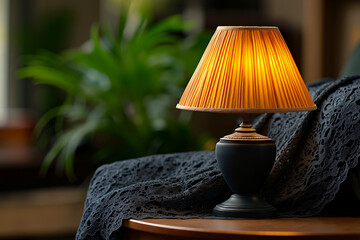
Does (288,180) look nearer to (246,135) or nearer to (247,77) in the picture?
(246,135)

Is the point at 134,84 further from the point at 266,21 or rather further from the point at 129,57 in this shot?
the point at 266,21

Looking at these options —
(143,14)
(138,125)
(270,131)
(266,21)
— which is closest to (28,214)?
(138,125)

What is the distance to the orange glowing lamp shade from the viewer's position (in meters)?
1.38

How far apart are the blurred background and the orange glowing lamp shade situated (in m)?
1.38

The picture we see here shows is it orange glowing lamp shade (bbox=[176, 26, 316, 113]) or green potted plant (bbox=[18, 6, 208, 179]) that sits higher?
orange glowing lamp shade (bbox=[176, 26, 316, 113])

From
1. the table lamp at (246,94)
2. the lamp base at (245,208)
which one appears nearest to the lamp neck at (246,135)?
the table lamp at (246,94)

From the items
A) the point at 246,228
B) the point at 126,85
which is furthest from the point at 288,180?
the point at 126,85

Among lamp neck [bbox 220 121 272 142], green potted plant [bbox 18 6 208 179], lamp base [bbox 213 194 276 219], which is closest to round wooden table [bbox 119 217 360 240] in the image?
lamp base [bbox 213 194 276 219]

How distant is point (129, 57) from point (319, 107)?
1.43 m

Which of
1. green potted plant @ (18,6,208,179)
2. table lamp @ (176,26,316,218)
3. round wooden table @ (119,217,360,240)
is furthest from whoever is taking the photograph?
green potted plant @ (18,6,208,179)

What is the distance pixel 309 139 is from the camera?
1.53 metres

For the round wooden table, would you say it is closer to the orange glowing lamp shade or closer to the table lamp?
the table lamp

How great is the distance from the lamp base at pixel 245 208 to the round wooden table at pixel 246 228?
0.09ft

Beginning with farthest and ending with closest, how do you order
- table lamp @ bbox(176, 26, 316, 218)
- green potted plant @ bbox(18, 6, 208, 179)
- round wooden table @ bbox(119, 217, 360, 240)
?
green potted plant @ bbox(18, 6, 208, 179), table lamp @ bbox(176, 26, 316, 218), round wooden table @ bbox(119, 217, 360, 240)
